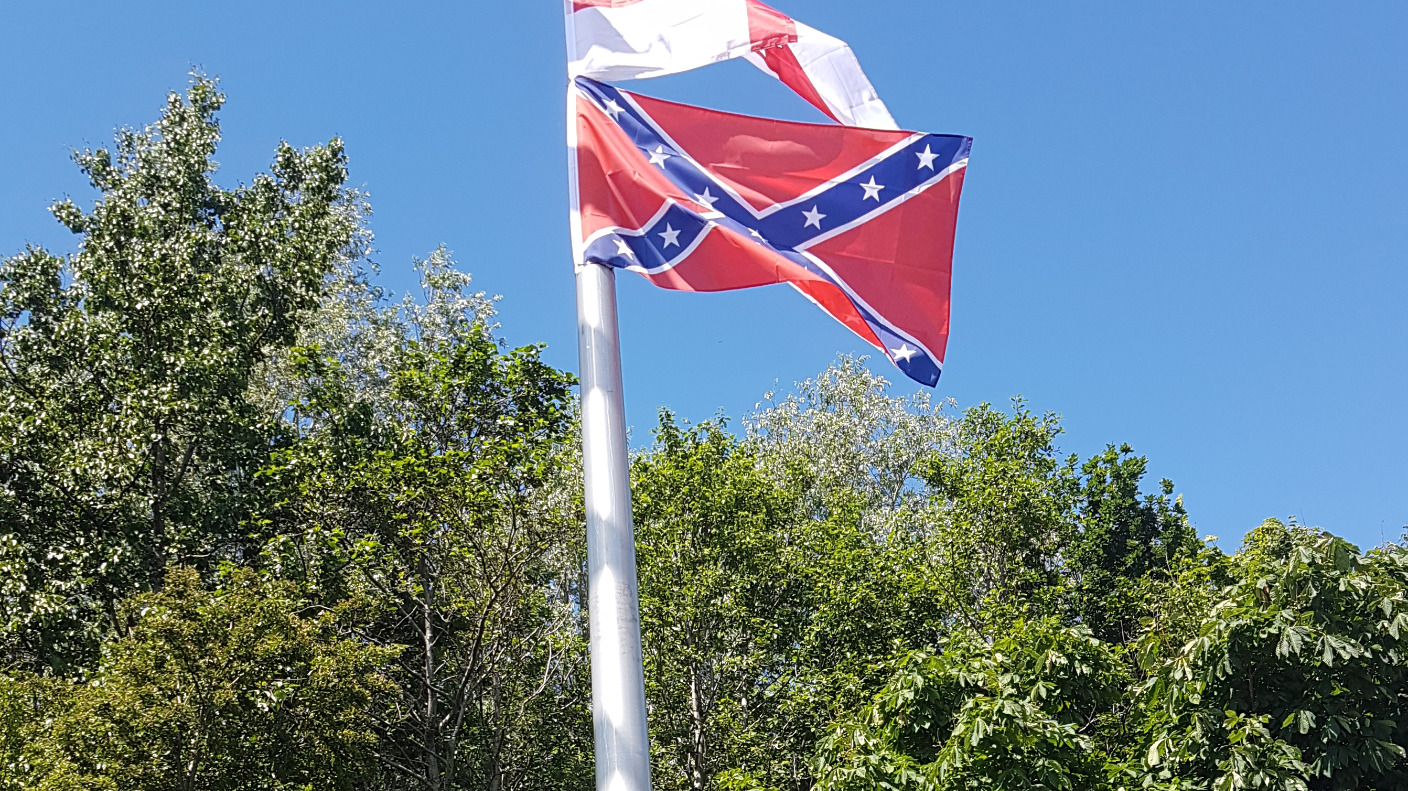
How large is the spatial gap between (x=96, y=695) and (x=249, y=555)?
863 centimetres

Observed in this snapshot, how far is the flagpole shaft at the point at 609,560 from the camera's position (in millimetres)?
4090

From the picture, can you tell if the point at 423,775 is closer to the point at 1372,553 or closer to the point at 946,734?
the point at 946,734

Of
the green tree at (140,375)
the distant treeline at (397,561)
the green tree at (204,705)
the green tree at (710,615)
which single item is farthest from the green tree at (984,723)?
the green tree at (140,375)

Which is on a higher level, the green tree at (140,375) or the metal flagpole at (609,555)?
the green tree at (140,375)

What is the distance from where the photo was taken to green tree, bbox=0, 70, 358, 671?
18875 mm

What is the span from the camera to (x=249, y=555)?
2184cm

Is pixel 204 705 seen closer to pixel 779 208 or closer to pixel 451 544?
pixel 451 544

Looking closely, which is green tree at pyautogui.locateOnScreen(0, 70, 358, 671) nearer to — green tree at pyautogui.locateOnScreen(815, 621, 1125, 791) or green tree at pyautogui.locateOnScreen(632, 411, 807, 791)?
green tree at pyautogui.locateOnScreen(632, 411, 807, 791)

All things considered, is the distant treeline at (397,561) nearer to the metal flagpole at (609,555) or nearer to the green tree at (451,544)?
the green tree at (451,544)

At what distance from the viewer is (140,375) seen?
19.7 metres

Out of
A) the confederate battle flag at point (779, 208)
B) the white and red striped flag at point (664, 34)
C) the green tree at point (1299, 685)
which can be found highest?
the white and red striped flag at point (664, 34)

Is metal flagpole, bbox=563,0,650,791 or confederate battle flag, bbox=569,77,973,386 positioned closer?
metal flagpole, bbox=563,0,650,791

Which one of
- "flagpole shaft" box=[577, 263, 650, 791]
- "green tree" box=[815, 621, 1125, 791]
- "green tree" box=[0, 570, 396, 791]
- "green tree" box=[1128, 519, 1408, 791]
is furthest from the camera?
"green tree" box=[0, 570, 396, 791]

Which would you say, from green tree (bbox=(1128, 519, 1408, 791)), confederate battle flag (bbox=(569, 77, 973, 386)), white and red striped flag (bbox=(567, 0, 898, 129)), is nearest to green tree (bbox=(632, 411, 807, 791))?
green tree (bbox=(1128, 519, 1408, 791))
